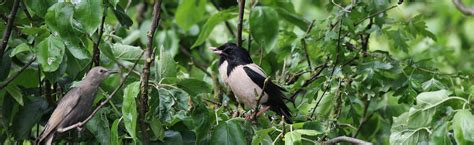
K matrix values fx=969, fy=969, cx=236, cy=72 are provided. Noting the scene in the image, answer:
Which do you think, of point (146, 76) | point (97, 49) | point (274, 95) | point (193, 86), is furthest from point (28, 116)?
point (274, 95)

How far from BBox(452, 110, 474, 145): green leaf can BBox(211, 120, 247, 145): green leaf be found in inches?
38.5

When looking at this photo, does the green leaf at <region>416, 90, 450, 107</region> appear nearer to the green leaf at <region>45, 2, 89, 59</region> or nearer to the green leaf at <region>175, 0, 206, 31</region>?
the green leaf at <region>45, 2, 89, 59</region>

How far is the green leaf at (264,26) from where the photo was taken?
601cm

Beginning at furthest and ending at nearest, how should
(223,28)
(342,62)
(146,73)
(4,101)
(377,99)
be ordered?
(223,28)
(377,99)
(342,62)
(4,101)
(146,73)

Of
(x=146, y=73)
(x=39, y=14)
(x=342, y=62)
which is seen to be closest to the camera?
(x=146, y=73)

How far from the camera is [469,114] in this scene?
4.47 metres

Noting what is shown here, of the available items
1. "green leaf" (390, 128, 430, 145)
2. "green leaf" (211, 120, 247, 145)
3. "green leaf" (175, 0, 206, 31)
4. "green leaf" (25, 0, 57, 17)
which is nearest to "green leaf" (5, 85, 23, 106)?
"green leaf" (25, 0, 57, 17)

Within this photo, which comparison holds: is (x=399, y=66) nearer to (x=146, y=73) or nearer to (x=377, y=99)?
(x=377, y=99)

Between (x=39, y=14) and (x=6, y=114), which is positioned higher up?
(x=39, y=14)

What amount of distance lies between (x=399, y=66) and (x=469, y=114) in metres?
1.39

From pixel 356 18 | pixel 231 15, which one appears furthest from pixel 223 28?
pixel 356 18

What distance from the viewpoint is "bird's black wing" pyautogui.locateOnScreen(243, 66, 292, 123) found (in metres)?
5.68

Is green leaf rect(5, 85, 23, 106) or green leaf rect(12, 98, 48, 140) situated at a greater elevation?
green leaf rect(5, 85, 23, 106)

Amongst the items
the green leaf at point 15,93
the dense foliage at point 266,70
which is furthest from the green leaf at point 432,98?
the green leaf at point 15,93
